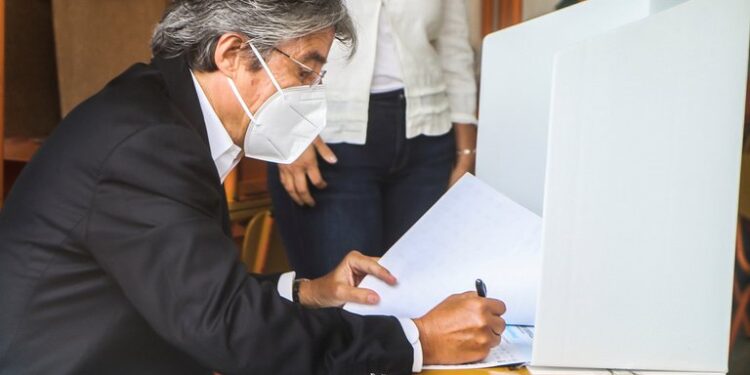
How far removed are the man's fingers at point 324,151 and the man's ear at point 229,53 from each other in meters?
0.38

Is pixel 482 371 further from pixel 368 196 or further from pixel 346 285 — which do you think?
pixel 368 196

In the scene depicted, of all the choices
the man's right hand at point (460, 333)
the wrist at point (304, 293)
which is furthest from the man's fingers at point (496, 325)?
the wrist at point (304, 293)

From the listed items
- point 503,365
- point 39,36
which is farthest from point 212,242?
point 39,36

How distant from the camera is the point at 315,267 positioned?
1.48 metres

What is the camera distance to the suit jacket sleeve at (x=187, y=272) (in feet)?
2.82

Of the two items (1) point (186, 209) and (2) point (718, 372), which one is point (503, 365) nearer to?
(2) point (718, 372)

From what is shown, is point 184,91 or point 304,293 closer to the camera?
point 184,91

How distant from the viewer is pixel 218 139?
1110 millimetres

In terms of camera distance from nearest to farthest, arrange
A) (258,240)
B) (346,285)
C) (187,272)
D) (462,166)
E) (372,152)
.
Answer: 1. (187,272)
2. (346,285)
3. (372,152)
4. (462,166)
5. (258,240)

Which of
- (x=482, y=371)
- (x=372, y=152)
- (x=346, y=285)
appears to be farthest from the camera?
(x=372, y=152)

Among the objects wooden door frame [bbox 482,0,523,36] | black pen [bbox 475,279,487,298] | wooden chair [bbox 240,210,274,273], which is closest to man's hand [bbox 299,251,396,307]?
black pen [bbox 475,279,487,298]

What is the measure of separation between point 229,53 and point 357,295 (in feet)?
1.20

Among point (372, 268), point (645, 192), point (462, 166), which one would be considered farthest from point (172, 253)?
point (462, 166)

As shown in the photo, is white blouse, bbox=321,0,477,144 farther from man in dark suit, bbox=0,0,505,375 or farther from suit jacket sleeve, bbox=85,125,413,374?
suit jacket sleeve, bbox=85,125,413,374
